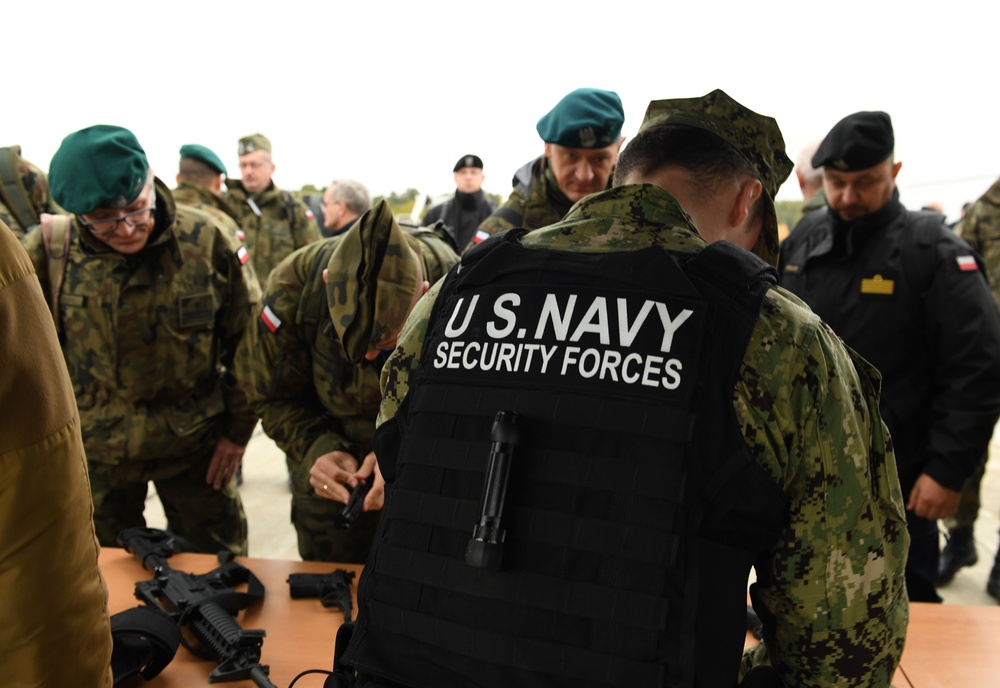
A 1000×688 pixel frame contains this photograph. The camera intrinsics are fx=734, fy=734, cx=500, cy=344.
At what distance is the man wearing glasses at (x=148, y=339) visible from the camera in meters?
2.13

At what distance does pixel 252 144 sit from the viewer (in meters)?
5.01

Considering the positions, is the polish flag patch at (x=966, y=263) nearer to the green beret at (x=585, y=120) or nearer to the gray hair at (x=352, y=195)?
the green beret at (x=585, y=120)

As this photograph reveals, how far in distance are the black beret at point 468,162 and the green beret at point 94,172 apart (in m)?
3.74

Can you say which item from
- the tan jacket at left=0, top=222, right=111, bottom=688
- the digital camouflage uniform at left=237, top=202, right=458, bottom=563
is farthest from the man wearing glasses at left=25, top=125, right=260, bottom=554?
the tan jacket at left=0, top=222, right=111, bottom=688

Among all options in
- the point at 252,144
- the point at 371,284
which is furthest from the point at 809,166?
the point at 252,144

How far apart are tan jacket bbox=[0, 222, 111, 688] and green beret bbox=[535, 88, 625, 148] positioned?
169cm

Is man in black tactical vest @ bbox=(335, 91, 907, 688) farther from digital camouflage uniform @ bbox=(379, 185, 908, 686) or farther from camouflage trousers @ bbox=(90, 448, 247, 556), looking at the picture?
camouflage trousers @ bbox=(90, 448, 247, 556)

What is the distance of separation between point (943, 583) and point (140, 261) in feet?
10.8

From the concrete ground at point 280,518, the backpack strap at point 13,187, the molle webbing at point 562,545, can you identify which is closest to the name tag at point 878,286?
the concrete ground at point 280,518

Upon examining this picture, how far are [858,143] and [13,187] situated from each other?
3.31 metres

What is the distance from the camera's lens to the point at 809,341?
874mm

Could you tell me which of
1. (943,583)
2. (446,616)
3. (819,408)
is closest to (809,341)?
(819,408)

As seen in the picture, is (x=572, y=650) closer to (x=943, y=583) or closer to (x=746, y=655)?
(x=746, y=655)

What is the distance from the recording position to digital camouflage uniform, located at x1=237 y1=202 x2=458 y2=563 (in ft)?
A: 6.26
